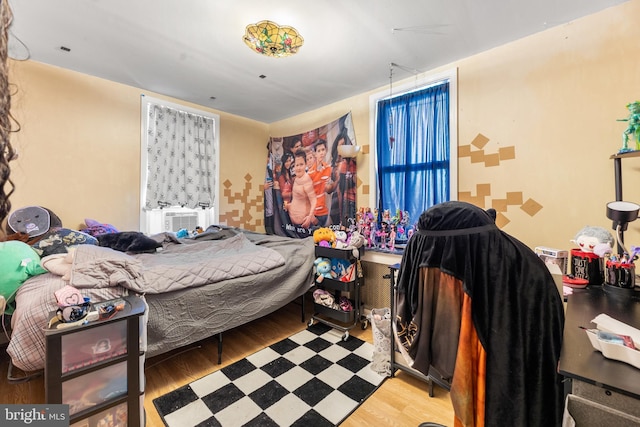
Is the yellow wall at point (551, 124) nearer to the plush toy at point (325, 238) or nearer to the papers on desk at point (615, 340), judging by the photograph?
A: the plush toy at point (325, 238)

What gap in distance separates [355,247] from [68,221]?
2.93 m

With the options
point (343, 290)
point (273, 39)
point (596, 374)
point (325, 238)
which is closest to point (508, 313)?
point (596, 374)

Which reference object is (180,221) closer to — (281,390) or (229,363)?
(229,363)

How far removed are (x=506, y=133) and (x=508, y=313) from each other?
1.86 meters

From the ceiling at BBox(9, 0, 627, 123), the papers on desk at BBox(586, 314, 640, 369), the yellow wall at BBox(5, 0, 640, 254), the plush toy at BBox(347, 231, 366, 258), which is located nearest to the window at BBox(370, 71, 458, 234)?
the yellow wall at BBox(5, 0, 640, 254)

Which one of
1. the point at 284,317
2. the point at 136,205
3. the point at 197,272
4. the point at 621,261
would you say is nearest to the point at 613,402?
the point at 621,261

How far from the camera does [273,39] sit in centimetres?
193

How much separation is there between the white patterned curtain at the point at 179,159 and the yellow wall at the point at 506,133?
0.59 ft

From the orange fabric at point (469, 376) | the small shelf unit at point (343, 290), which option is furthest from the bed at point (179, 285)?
the orange fabric at point (469, 376)

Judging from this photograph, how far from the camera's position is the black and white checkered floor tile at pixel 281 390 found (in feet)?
4.72

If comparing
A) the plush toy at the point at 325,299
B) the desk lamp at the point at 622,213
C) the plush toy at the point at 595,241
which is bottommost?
the plush toy at the point at 325,299

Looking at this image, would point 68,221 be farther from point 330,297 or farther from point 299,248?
point 330,297

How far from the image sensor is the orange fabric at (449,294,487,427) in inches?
32.5

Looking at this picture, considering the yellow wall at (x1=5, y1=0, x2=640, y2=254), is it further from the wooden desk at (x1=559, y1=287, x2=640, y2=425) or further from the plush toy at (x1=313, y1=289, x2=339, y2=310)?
the wooden desk at (x1=559, y1=287, x2=640, y2=425)
